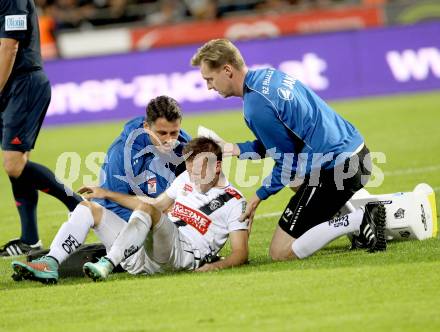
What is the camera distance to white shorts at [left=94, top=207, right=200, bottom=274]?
7.16m

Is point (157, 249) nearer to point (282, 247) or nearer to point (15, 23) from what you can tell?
point (282, 247)

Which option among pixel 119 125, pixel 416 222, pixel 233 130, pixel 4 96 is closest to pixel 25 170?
pixel 4 96

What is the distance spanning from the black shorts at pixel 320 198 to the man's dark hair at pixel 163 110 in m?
1.11

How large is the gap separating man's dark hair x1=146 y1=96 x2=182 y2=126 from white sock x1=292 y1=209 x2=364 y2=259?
1.29m

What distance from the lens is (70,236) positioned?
23.3ft

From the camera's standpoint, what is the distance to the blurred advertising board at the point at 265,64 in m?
20.0

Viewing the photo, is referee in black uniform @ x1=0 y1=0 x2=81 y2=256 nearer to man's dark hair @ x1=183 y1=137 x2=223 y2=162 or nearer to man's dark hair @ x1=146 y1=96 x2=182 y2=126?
man's dark hair @ x1=146 y1=96 x2=182 y2=126

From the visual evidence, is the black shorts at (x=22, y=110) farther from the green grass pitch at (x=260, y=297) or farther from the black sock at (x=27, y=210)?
the green grass pitch at (x=260, y=297)

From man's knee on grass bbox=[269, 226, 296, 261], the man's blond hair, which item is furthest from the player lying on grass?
the man's blond hair

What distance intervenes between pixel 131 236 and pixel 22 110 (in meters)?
2.49

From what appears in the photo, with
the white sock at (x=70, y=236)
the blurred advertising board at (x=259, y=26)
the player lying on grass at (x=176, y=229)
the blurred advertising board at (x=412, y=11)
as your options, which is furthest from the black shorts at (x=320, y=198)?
the blurred advertising board at (x=259, y=26)

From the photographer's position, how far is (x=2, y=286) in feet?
23.9

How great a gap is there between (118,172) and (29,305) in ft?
5.09

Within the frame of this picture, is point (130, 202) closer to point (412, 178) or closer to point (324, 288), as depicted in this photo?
point (324, 288)
